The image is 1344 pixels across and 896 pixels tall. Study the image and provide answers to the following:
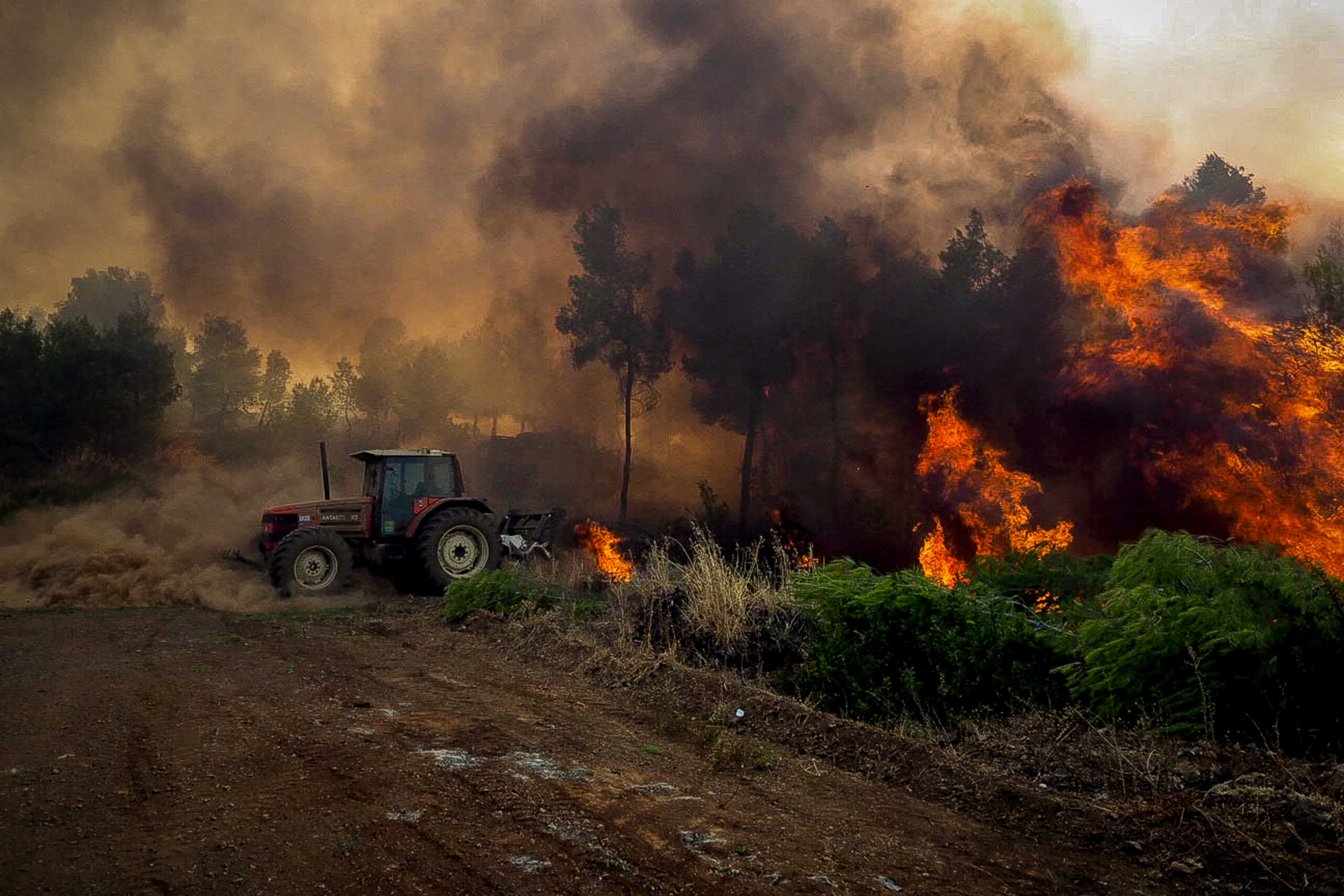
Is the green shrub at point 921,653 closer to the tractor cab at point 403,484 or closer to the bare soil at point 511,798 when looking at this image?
the bare soil at point 511,798

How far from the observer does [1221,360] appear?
17.5 m

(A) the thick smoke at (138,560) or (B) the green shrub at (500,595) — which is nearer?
(B) the green shrub at (500,595)

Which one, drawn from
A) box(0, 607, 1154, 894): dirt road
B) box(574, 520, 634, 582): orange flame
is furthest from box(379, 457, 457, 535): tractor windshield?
box(574, 520, 634, 582): orange flame

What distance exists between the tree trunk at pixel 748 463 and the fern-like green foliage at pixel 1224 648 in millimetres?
23985

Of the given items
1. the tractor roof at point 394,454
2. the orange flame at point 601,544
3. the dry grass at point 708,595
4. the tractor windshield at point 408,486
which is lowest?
the orange flame at point 601,544

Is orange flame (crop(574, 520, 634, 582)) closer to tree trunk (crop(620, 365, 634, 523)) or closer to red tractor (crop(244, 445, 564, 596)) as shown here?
tree trunk (crop(620, 365, 634, 523))

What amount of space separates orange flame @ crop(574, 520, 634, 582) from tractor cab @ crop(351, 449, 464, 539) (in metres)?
10.2

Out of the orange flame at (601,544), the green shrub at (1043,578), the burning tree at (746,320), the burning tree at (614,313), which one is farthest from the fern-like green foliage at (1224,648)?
the burning tree at (614,313)

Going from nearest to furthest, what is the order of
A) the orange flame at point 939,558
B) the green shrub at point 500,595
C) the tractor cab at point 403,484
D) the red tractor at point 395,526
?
1. the green shrub at point 500,595
2. the red tractor at point 395,526
3. the tractor cab at point 403,484
4. the orange flame at point 939,558

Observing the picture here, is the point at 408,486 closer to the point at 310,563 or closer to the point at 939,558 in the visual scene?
the point at 310,563

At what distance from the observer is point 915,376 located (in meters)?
27.3

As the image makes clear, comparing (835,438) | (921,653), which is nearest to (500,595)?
(921,653)

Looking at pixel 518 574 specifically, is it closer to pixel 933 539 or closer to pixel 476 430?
pixel 933 539

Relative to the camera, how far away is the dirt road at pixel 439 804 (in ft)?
11.2
